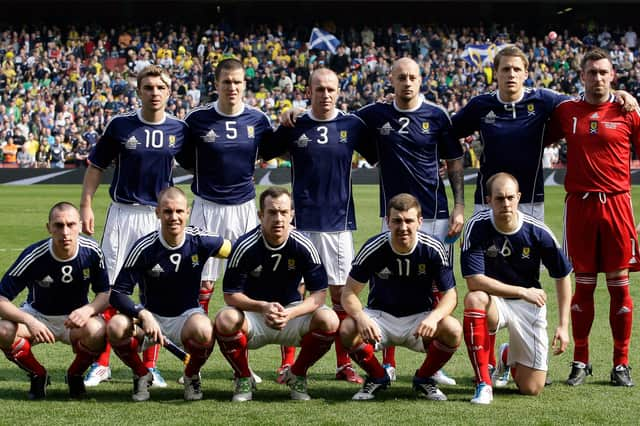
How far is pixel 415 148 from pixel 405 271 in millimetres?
1128

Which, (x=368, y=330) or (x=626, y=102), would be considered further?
(x=626, y=102)

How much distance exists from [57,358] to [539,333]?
3261 mm

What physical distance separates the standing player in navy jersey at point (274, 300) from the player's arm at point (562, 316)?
1.27 metres

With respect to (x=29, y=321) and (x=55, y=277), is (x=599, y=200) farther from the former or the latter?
(x=29, y=321)

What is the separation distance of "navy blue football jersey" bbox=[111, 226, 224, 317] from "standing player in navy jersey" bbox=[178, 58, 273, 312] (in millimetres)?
681

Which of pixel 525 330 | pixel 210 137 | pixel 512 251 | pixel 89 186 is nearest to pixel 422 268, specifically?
pixel 512 251

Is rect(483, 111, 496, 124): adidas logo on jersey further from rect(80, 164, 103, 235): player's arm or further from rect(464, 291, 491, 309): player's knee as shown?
rect(80, 164, 103, 235): player's arm

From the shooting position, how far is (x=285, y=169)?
20.9m

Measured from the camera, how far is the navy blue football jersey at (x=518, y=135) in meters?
6.20

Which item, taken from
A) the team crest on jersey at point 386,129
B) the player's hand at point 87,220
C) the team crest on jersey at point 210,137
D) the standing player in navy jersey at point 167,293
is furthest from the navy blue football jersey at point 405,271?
the player's hand at point 87,220

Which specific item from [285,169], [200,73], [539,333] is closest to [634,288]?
[539,333]

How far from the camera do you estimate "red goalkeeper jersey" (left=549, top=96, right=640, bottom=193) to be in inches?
236

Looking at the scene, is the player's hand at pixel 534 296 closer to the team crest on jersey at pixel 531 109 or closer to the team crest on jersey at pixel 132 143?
the team crest on jersey at pixel 531 109

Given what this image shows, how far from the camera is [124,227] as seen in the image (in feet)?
20.6
